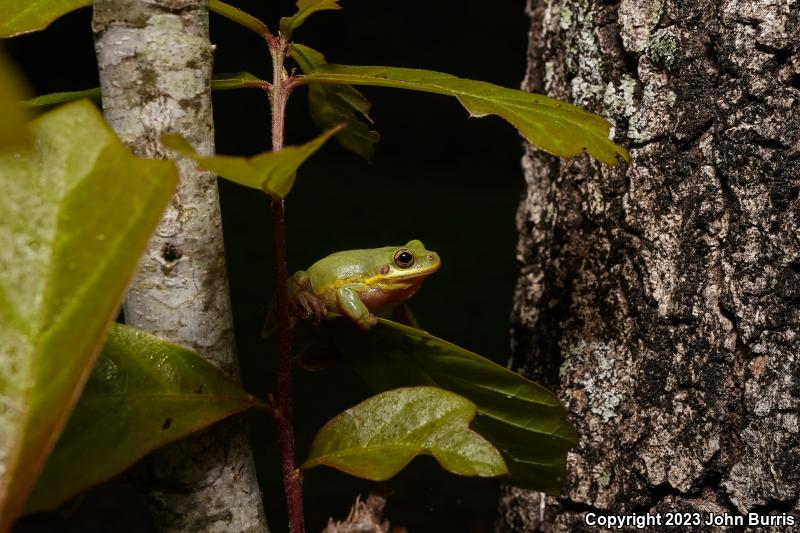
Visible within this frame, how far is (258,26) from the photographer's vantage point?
35.3 inches

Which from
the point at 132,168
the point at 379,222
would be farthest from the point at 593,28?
the point at 379,222

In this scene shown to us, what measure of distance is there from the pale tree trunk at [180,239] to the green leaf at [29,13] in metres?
0.03

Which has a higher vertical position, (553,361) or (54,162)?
(54,162)

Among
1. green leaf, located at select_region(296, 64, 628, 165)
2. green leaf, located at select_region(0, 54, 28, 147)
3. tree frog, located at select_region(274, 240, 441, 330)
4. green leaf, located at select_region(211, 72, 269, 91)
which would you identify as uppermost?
green leaf, located at select_region(211, 72, 269, 91)

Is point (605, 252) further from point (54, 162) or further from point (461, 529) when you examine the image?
point (461, 529)

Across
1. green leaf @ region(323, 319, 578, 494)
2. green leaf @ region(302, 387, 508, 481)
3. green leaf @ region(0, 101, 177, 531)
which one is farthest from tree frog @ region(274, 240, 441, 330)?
green leaf @ region(0, 101, 177, 531)

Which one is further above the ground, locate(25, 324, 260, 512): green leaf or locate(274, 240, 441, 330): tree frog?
locate(274, 240, 441, 330): tree frog

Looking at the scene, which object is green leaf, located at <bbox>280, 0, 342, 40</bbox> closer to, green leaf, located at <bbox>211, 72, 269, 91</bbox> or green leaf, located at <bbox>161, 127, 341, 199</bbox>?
green leaf, located at <bbox>211, 72, 269, 91</bbox>

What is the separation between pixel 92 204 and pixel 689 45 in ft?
2.94

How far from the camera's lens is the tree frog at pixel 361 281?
49.4 inches

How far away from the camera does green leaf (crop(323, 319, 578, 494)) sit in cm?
88

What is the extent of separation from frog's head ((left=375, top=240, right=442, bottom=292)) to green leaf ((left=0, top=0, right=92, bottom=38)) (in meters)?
0.73

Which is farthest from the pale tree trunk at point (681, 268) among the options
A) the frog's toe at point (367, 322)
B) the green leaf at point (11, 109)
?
the green leaf at point (11, 109)
